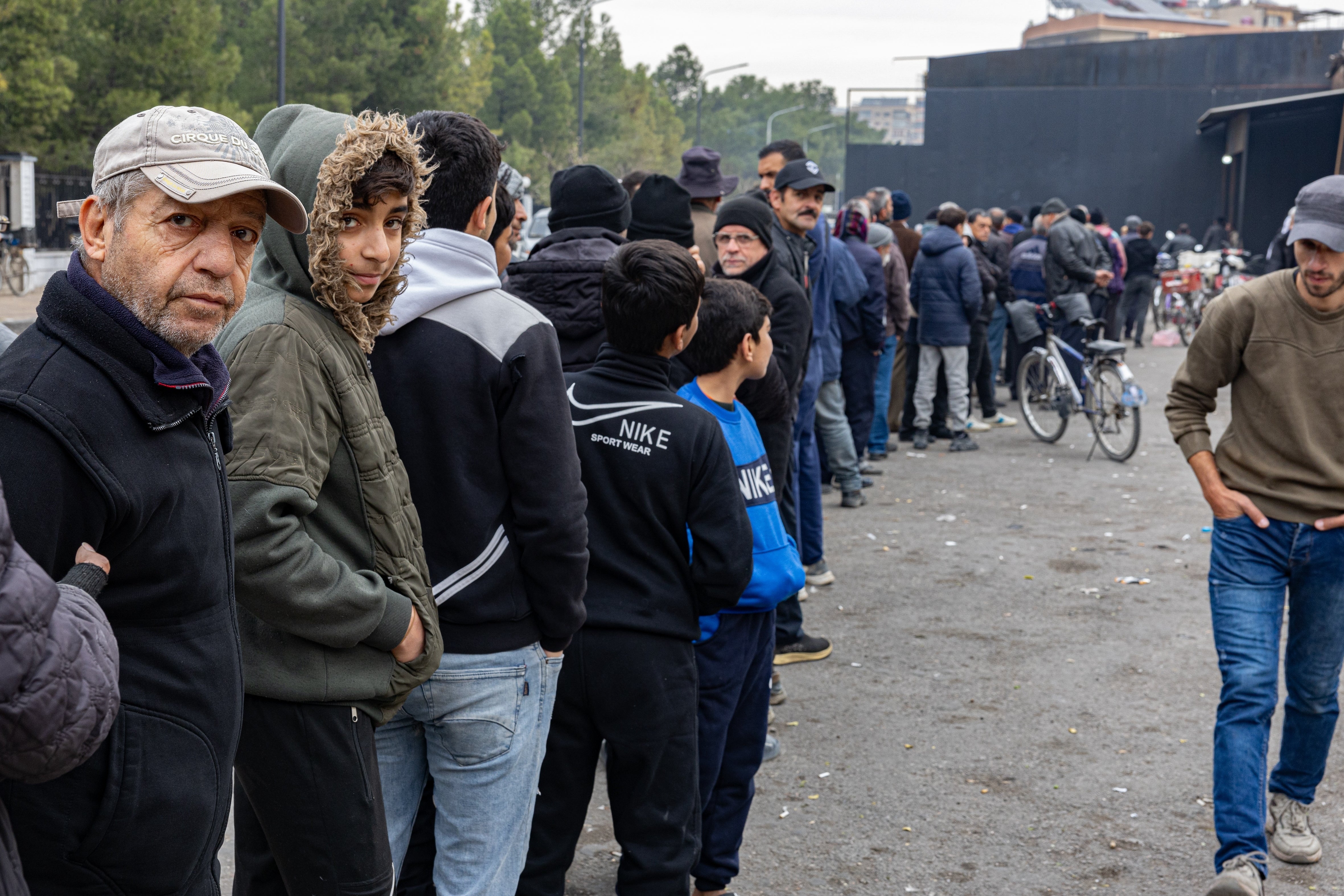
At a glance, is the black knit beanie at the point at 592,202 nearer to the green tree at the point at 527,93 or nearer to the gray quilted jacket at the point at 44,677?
the gray quilted jacket at the point at 44,677

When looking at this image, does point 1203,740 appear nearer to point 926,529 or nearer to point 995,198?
point 926,529

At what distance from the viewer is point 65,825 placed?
166 centimetres

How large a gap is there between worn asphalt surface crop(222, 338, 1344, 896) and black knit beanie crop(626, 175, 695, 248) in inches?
84.5

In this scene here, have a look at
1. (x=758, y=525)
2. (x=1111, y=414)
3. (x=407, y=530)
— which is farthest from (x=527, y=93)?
(x=407, y=530)

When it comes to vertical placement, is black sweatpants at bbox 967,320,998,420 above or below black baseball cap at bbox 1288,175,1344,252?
below

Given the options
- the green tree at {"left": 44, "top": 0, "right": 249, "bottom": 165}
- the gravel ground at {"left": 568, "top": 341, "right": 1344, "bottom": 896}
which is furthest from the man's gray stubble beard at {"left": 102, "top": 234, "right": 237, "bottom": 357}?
the green tree at {"left": 44, "top": 0, "right": 249, "bottom": 165}

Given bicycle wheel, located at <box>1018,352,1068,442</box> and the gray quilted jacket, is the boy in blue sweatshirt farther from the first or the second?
bicycle wheel, located at <box>1018,352,1068,442</box>

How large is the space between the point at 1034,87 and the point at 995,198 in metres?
3.80

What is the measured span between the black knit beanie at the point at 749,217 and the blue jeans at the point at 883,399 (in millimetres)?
5219

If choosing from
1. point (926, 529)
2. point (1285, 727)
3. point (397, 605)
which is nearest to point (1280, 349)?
point (1285, 727)

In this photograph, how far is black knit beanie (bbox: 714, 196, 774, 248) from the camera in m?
5.64

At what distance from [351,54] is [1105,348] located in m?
36.5

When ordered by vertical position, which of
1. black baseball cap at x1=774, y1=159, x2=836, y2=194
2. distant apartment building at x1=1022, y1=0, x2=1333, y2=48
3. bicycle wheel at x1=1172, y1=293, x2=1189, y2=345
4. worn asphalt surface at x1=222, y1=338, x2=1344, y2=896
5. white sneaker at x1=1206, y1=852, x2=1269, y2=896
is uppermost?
distant apartment building at x1=1022, y1=0, x2=1333, y2=48

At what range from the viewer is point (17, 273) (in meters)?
25.0
